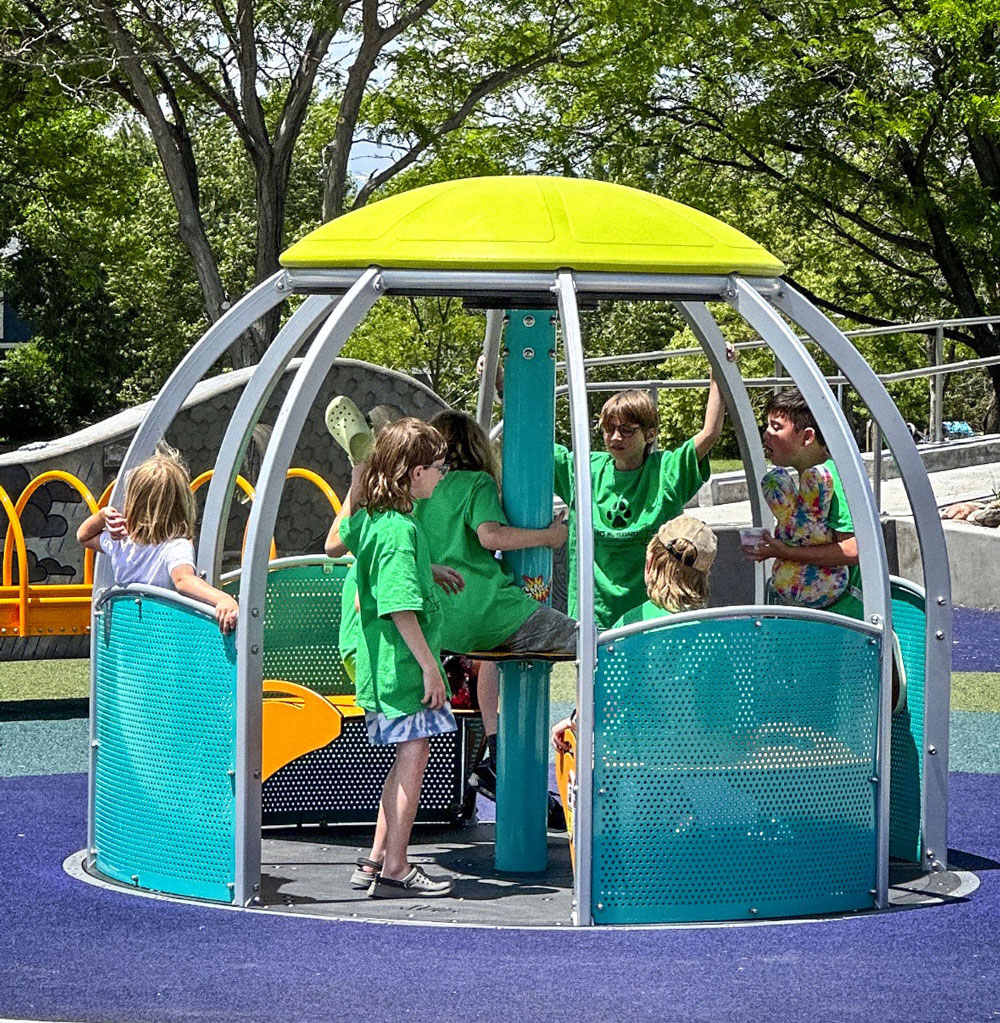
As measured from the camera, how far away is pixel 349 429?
21.9 feet

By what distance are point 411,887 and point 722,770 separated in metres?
1.07

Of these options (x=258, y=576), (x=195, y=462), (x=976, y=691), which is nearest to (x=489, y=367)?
(x=258, y=576)

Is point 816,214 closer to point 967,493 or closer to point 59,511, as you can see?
point 967,493

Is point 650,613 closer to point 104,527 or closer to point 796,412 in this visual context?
point 796,412

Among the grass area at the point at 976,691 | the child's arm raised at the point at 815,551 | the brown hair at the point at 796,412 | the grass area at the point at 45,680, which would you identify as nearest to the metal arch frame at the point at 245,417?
the brown hair at the point at 796,412

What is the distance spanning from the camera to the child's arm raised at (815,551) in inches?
228

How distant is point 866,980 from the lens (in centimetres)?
458

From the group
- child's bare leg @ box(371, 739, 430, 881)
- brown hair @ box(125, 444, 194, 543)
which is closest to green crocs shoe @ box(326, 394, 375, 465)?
brown hair @ box(125, 444, 194, 543)

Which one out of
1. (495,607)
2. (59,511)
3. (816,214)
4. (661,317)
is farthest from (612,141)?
(661,317)

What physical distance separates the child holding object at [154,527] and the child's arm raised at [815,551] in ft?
6.00

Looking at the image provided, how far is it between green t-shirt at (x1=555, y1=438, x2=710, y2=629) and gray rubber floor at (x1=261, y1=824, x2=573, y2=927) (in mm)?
920

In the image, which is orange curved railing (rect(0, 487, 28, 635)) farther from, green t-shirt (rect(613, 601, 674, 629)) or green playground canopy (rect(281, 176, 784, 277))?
green t-shirt (rect(613, 601, 674, 629))

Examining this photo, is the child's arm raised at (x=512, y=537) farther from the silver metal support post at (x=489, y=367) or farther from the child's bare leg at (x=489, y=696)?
the silver metal support post at (x=489, y=367)

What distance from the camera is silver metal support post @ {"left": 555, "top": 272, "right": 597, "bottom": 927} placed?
5059 millimetres
